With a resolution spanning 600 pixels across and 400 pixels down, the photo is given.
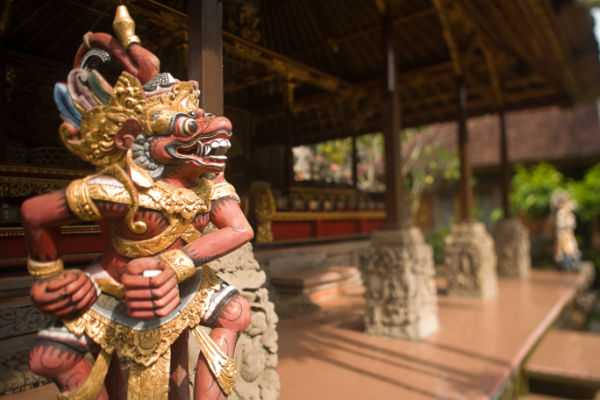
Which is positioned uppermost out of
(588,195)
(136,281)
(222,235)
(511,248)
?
(588,195)

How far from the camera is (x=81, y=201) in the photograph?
1.32 m

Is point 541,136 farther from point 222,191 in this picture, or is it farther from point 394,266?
point 222,191

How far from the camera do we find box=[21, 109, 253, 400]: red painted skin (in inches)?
50.2

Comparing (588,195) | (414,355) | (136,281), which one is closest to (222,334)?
(136,281)

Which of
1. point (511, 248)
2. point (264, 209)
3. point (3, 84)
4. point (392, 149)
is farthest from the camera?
point (511, 248)

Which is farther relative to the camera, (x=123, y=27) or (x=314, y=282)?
(x=314, y=282)

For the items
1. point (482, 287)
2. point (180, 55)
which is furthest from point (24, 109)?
point (482, 287)

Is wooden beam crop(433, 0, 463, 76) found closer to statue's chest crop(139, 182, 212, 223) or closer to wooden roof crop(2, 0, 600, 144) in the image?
wooden roof crop(2, 0, 600, 144)

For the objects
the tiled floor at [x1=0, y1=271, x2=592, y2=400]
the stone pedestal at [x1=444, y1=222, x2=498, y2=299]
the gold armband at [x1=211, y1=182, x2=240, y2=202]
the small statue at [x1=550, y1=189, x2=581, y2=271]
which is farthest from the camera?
the small statue at [x1=550, y1=189, x2=581, y2=271]

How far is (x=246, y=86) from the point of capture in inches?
176

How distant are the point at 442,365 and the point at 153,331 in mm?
2829

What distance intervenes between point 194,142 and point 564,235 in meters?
12.0

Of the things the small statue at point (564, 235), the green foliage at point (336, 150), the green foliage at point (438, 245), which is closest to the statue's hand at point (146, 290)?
the green foliage at point (336, 150)

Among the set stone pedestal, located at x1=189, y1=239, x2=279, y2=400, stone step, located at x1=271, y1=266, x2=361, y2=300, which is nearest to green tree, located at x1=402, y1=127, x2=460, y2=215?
stone step, located at x1=271, y1=266, x2=361, y2=300
